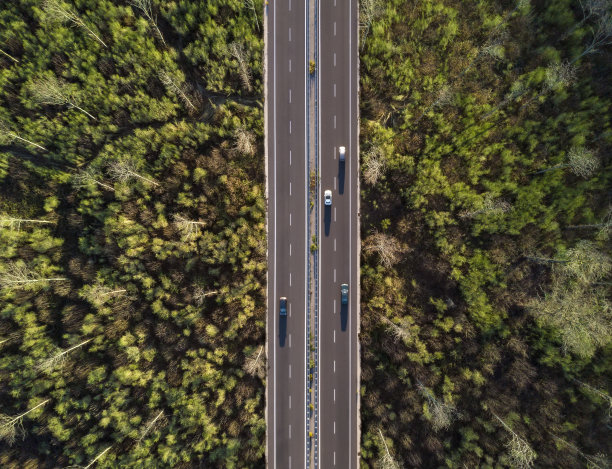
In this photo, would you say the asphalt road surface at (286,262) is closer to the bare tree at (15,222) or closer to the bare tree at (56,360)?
the bare tree at (56,360)

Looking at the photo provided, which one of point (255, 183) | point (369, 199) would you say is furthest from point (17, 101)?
point (369, 199)

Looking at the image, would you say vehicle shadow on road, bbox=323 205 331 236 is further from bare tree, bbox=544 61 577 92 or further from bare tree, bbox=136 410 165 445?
bare tree, bbox=136 410 165 445

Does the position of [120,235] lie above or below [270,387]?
above

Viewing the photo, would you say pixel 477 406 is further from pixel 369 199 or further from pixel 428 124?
pixel 428 124

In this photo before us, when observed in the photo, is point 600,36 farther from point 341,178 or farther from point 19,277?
point 19,277

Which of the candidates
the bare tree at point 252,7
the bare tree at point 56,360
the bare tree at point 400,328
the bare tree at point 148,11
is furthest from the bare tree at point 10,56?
the bare tree at point 400,328
